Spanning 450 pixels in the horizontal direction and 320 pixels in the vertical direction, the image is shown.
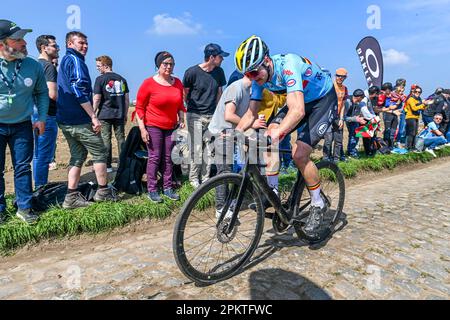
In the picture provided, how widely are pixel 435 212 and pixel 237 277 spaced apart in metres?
4.30

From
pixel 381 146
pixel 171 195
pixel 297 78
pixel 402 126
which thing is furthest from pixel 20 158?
pixel 402 126

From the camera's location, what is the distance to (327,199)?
4.52 m

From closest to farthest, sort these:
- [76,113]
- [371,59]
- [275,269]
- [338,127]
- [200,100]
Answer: [275,269]
[76,113]
[200,100]
[338,127]
[371,59]

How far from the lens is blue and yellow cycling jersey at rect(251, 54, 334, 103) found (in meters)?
3.48

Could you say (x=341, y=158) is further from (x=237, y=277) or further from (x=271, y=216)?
(x=237, y=277)

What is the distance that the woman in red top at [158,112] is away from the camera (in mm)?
5363

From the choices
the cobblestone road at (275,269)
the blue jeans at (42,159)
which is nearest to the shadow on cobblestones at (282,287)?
the cobblestone road at (275,269)

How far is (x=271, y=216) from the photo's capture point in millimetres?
3854

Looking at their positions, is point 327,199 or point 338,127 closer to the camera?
point 327,199

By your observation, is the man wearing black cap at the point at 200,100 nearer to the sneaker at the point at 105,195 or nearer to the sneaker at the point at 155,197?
the sneaker at the point at 155,197

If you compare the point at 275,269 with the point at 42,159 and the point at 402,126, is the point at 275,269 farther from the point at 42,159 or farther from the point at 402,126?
the point at 402,126

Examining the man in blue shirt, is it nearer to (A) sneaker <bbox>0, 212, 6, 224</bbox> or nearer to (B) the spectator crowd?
(B) the spectator crowd

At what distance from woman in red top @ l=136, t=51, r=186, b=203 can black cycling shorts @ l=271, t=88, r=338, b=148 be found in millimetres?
2097

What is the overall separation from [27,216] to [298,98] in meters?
3.70
